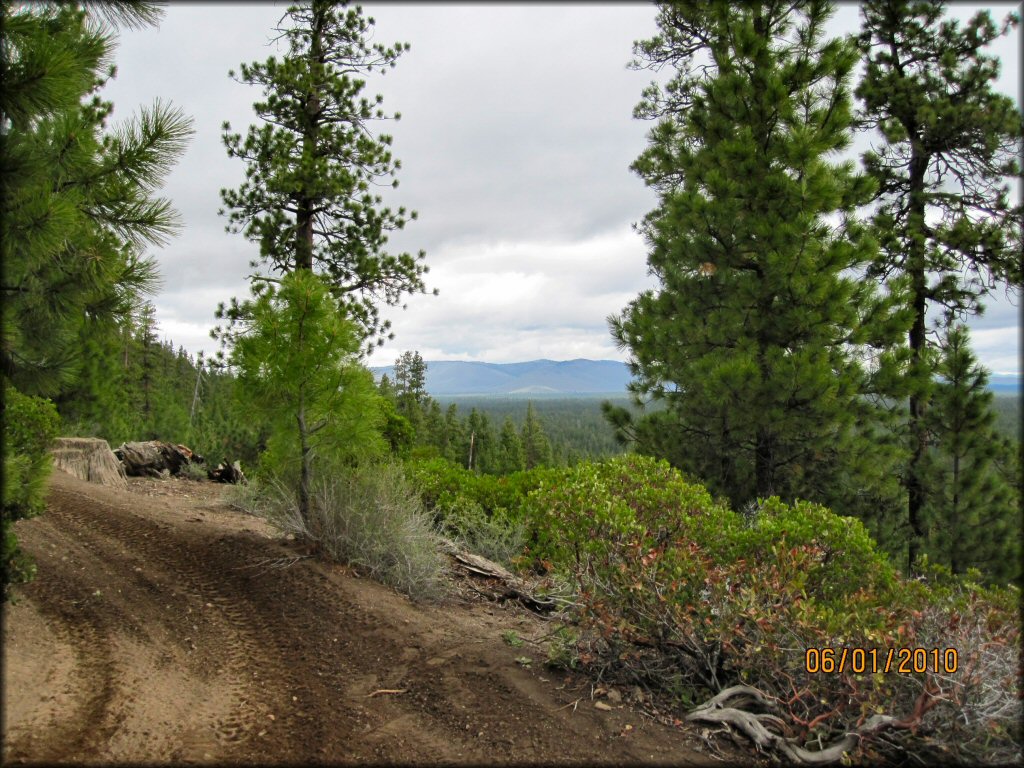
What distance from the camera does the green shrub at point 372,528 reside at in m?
5.72

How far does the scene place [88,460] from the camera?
1041 cm

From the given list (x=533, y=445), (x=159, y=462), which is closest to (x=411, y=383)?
(x=533, y=445)

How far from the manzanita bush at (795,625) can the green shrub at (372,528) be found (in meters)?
1.36

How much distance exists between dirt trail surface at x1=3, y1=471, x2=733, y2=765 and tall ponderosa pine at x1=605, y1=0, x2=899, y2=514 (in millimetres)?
4465

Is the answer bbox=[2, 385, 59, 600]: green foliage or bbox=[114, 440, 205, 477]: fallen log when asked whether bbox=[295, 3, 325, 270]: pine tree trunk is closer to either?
bbox=[114, 440, 205, 477]: fallen log

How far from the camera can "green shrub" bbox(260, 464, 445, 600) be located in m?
5.72

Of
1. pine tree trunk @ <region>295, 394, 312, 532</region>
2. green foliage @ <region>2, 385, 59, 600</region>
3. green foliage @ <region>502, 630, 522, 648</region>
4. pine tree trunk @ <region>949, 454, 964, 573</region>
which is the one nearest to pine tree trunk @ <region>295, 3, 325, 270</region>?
pine tree trunk @ <region>295, 394, 312, 532</region>

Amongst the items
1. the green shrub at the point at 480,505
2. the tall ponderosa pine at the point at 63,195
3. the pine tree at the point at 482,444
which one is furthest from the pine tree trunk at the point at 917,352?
the pine tree at the point at 482,444

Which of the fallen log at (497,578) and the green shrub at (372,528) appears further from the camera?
the fallen log at (497,578)

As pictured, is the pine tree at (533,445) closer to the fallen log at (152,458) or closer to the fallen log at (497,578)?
the fallen log at (152,458)

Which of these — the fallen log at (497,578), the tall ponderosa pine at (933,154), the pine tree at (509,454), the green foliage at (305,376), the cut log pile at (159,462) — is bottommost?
the pine tree at (509,454)

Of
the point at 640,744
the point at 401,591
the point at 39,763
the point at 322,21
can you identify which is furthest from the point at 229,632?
the point at 322,21

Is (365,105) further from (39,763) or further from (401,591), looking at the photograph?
(39,763)

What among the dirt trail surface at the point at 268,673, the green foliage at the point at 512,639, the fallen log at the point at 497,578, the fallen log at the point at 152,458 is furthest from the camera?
the fallen log at the point at 152,458
